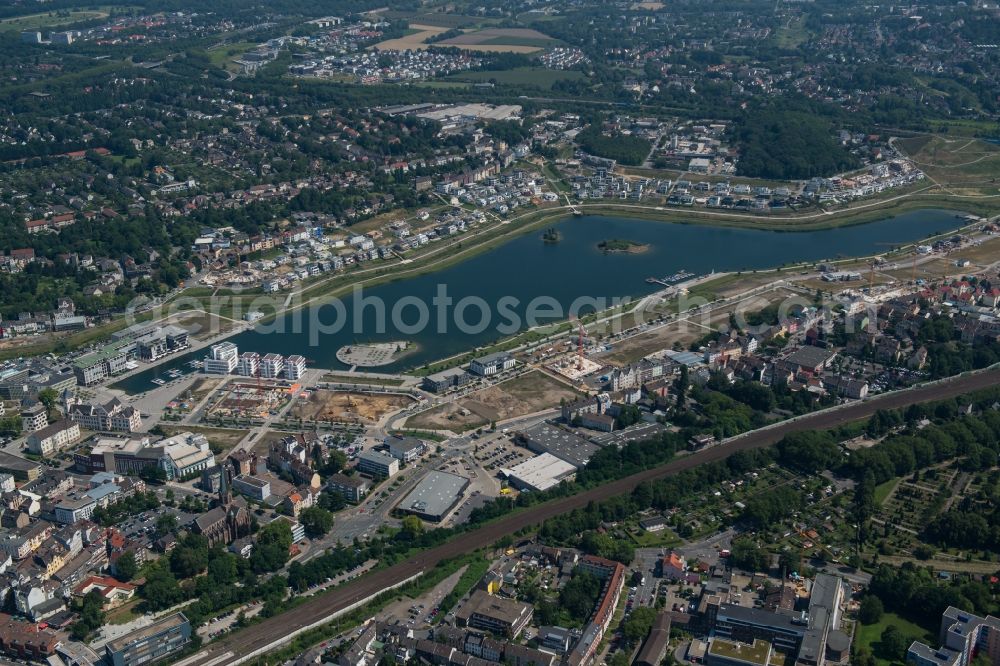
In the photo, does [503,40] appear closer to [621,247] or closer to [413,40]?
[413,40]

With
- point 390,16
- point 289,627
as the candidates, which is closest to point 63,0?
point 390,16

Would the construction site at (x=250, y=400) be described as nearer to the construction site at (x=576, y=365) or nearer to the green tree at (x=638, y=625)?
the construction site at (x=576, y=365)

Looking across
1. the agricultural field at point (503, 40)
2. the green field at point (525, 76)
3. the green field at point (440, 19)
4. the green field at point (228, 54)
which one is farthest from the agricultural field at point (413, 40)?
the green field at point (228, 54)

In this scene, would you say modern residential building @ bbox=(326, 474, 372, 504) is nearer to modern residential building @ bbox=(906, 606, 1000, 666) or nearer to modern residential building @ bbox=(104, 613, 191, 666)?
modern residential building @ bbox=(104, 613, 191, 666)

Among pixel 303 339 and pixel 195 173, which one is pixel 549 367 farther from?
pixel 195 173

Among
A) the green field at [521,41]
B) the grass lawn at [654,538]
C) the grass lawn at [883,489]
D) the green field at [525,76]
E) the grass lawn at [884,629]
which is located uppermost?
the green field at [521,41]

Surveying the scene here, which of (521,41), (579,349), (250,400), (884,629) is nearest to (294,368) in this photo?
(250,400)
